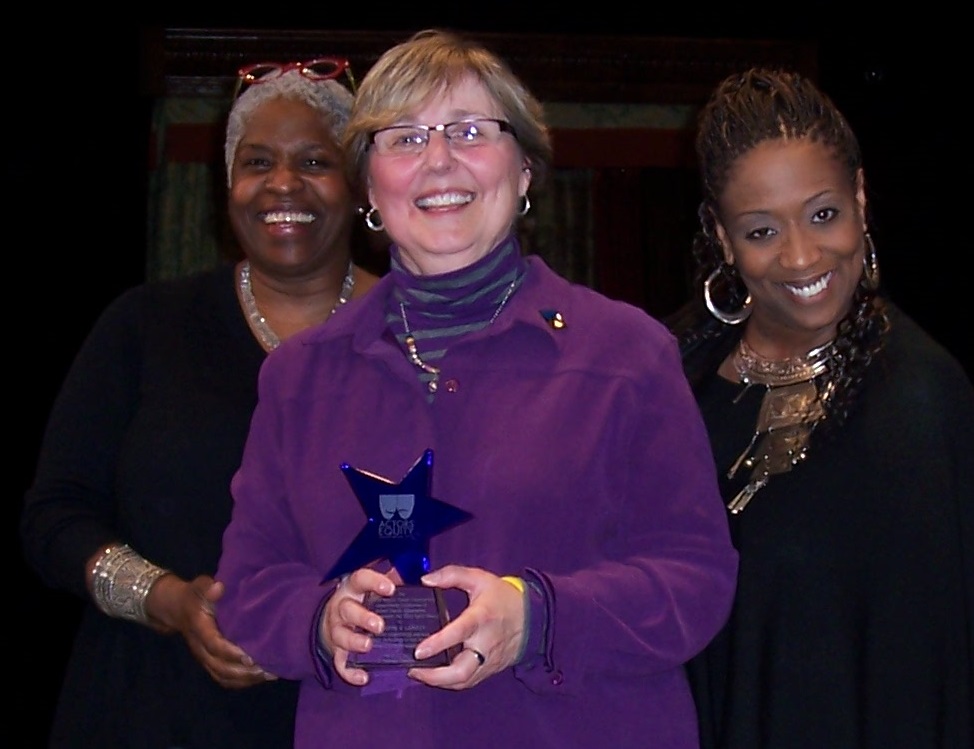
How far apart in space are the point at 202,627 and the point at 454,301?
0.70 m

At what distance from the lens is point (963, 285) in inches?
212

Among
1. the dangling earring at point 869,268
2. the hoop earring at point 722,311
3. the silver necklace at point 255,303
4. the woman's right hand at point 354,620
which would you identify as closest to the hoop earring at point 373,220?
the silver necklace at point 255,303

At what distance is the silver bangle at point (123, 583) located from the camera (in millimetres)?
2266

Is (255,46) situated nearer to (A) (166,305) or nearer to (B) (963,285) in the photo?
(B) (963,285)

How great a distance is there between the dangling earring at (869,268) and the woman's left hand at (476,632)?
1052 mm

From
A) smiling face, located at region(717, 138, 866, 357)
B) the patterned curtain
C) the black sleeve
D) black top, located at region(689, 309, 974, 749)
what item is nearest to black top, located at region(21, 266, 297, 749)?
the black sleeve

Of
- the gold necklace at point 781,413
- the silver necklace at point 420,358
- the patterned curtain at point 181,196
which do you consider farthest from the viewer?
the patterned curtain at point 181,196

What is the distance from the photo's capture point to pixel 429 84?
1881mm

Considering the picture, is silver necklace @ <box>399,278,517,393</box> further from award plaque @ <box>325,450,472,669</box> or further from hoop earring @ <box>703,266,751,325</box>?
hoop earring @ <box>703,266,751,325</box>

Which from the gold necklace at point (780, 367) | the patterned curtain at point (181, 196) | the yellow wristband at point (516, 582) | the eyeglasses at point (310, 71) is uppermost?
the patterned curtain at point (181, 196)

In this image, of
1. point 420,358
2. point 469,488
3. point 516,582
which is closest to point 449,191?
point 420,358

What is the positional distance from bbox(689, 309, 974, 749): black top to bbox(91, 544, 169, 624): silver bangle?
3.21 feet

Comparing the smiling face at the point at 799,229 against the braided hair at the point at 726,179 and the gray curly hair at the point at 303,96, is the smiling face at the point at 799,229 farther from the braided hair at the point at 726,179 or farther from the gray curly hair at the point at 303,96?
the gray curly hair at the point at 303,96

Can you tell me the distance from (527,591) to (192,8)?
4383 mm
